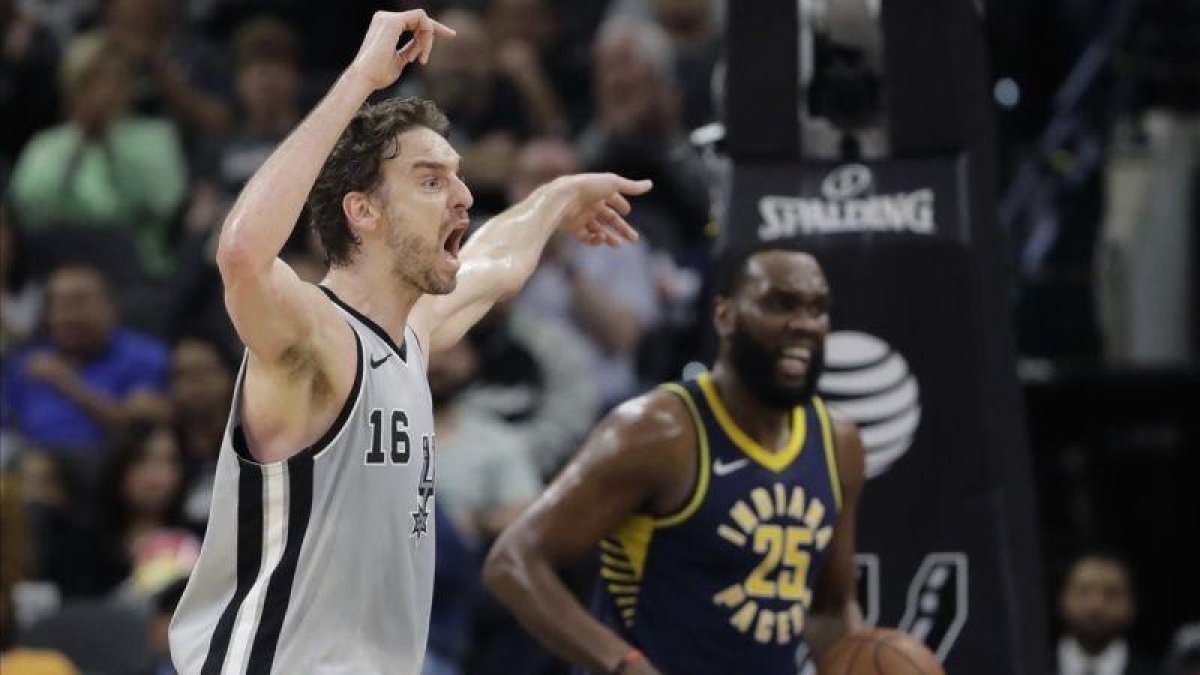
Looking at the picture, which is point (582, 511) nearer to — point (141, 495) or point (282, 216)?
point (282, 216)

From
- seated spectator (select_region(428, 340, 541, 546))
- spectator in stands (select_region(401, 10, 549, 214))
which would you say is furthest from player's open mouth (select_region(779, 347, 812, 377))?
spectator in stands (select_region(401, 10, 549, 214))

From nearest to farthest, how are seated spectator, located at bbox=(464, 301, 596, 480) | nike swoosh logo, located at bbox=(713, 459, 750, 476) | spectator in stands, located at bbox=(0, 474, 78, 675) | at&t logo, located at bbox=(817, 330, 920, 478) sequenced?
nike swoosh logo, located at bbox=(713, 459, 750, 476) → at&t logo, located at bbox=(817, 330, 920, 478) → spectator in stands, located at bbox=(0, 474, 78, 675) → seated spectator, located at bbox=(464, 301, 596, 480)

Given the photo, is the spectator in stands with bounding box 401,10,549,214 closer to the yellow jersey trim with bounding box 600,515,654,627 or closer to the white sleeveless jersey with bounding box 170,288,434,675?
the yellow jersey trim with bounding box 600,515,654,627

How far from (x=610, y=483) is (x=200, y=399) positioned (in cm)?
423

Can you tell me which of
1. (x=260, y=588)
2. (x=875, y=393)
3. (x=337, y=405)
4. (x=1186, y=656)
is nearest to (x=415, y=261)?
(x=337, y=405)

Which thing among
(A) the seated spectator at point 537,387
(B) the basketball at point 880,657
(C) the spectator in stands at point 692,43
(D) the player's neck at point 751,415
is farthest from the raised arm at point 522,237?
(C) the spectator in stands at point 692,43

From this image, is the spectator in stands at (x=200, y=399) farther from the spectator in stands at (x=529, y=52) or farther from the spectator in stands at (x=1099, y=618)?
the spectator in stands at (x=1099, y=618)

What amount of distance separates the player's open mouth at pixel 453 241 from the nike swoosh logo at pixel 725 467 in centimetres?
159

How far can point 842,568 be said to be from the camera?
6.68m

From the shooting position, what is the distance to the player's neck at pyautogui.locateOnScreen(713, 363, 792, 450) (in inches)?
258

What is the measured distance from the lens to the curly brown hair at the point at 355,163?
5055 mm

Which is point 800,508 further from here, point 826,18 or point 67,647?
point 67,647

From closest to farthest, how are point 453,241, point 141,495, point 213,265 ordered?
point 453,241
point 141,495
point 213,265

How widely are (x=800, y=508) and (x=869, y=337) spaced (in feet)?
2.63
